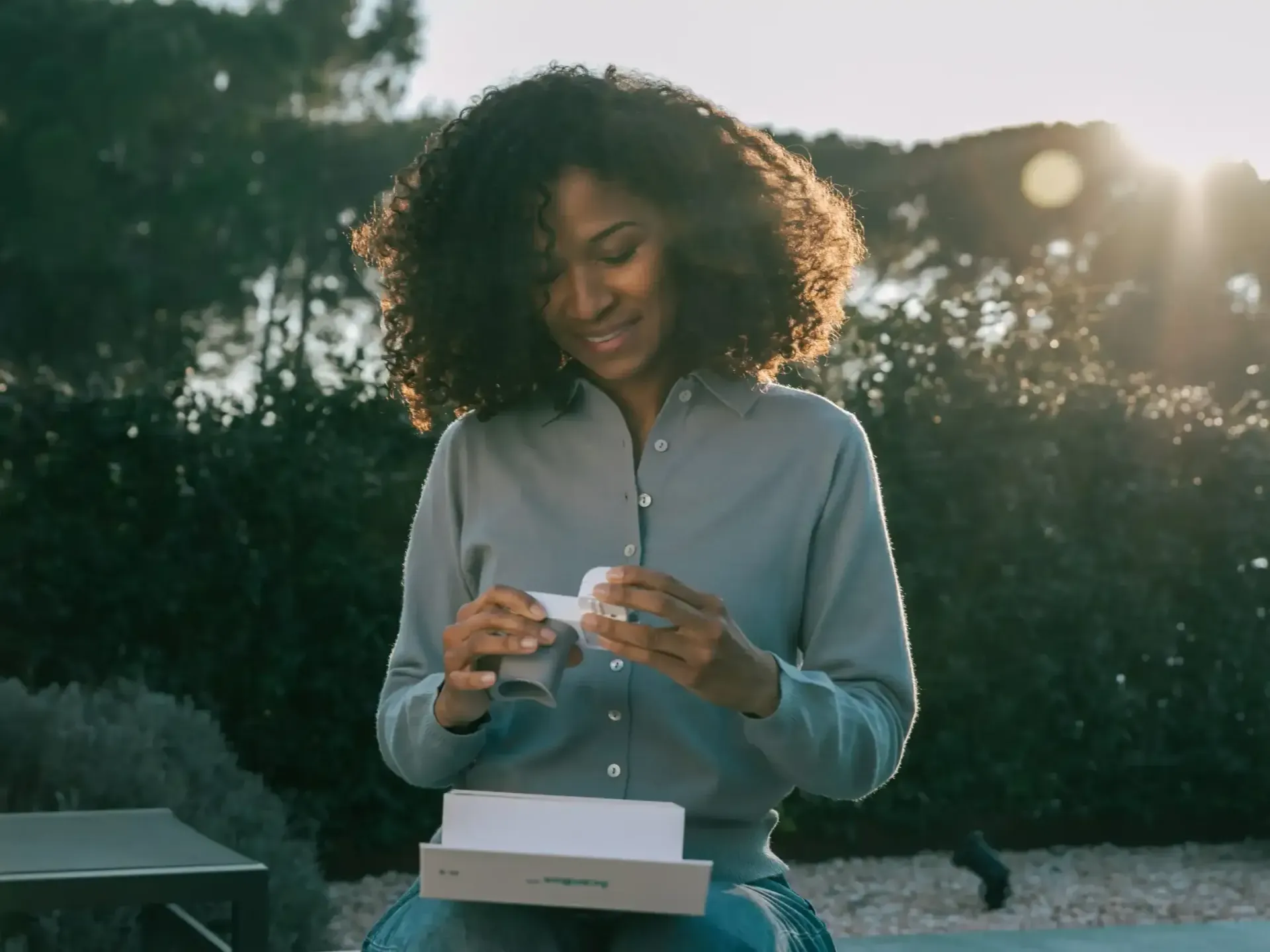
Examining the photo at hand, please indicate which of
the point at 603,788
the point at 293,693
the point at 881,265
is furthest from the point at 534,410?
the point at 881,265

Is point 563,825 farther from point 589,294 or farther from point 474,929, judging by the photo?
point 589,294

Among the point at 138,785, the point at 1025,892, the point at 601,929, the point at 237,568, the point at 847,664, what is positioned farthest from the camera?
the point at 1025,892

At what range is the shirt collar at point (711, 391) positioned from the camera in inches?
73.8

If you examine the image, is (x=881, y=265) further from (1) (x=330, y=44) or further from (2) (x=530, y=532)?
(2) (x=530, y=532)

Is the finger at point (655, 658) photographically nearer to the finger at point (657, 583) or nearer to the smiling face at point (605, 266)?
the finger at point (657, 583)

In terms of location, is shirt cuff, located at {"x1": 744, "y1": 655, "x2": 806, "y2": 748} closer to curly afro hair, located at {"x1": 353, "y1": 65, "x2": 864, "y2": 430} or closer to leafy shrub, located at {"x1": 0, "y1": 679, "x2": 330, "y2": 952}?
curly afro hair, located at {"x1": 353, "y1": 65, "x2": 864, "y2": 430}

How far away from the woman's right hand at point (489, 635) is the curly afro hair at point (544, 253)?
1.50 feet

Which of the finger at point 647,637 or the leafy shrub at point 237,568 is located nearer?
the finger at point 647,637

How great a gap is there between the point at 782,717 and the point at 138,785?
2.11 meters

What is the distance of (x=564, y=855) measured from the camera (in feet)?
4.46

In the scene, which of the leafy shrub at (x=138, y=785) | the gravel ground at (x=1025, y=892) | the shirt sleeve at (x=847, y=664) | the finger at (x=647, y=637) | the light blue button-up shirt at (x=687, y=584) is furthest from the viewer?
the gravel ground at (x=1025, y=892)

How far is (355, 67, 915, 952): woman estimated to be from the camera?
162 cm

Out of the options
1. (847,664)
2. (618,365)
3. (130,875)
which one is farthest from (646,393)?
(130,875)

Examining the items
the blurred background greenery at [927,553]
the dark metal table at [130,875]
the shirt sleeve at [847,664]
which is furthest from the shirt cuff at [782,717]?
the blurred background greenery at [927,553]
